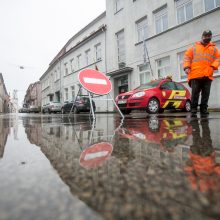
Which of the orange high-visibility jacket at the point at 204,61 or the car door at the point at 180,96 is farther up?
the orange high-visibility jacket at the point at 204,61

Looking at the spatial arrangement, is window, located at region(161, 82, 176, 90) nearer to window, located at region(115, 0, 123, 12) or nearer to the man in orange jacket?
the man in orange jacket

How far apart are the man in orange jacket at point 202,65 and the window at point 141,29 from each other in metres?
8.91

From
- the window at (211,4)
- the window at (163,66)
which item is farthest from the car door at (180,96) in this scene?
the window at (211,4)

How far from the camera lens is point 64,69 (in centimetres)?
2547

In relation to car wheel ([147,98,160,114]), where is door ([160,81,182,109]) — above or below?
above

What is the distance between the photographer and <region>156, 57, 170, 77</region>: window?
12.2 meters

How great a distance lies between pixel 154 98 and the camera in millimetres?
7906

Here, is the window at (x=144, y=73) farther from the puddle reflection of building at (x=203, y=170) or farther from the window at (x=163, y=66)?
the puddle reflection of building at (x=203, y=170)

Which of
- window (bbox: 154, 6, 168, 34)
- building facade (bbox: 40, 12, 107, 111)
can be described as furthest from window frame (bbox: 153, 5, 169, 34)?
building facade (bbox: 40, 12, 107, 111)

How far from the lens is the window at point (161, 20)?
1226 centimetres

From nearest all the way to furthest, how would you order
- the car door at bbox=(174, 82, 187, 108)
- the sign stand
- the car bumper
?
the sign stand → the car bumper → the car door at bbox=(174, 82, 187, 108)

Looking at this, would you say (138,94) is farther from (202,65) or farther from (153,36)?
(153,36)

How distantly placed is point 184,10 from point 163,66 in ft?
10.0

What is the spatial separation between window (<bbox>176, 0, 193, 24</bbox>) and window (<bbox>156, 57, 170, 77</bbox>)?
2.11 meters
